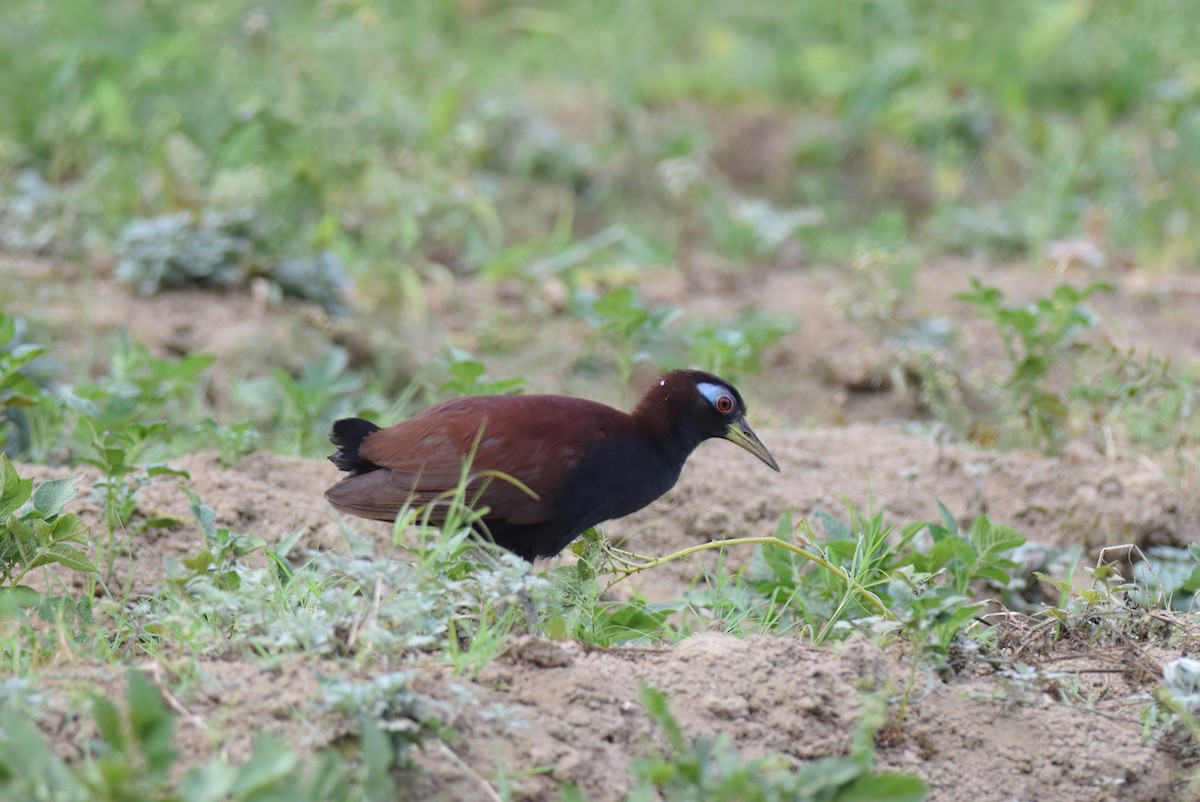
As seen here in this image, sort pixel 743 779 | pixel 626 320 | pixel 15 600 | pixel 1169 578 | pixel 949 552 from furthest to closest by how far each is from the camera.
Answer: pixel 626 320
pixel 1169 578
pixel 949 552
pixel 15 600
pixel 743 779

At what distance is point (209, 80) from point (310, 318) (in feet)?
6.80

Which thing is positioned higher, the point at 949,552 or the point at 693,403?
the point at 693,403

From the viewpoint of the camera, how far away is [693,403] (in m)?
4.25

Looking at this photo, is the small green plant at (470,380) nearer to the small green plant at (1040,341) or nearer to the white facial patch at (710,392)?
the white facial patch at (710,392)

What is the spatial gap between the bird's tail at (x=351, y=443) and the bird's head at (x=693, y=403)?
788 mm

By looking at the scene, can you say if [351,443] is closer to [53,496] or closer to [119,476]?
[119,476]

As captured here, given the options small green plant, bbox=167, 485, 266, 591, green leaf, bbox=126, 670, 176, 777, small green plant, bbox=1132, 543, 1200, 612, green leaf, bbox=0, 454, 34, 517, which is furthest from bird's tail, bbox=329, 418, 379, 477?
small green plant, bbox=1132, 543, 1200, 612

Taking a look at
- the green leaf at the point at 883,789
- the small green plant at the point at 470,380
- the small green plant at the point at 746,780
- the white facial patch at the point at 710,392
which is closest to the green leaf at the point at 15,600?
the small green plant at the point at 470,380

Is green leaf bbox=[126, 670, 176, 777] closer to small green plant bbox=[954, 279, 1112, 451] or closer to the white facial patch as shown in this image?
the white facial patch

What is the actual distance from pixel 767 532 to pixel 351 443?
1.49 meters

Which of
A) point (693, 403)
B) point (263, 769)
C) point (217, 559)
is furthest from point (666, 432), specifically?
point (263, 769)

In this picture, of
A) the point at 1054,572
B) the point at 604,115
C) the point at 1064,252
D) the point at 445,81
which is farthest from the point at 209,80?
the point at 1054,572

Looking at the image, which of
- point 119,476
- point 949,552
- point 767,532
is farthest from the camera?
point 767,532

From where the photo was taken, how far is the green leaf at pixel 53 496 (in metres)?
3.68
